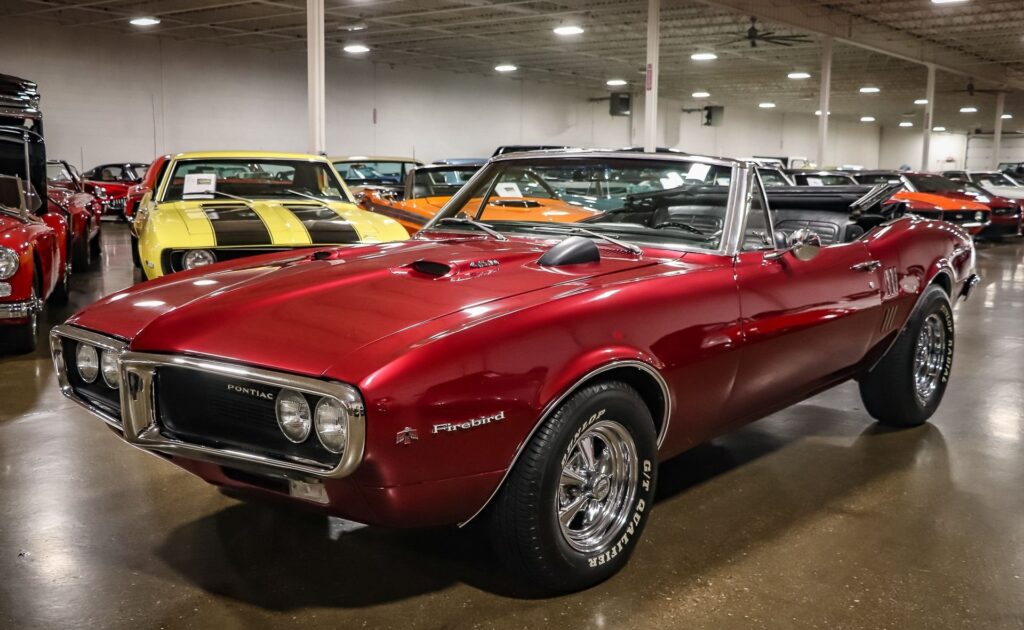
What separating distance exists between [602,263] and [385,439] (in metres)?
1.23

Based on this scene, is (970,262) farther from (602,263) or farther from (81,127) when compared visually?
(81,127)

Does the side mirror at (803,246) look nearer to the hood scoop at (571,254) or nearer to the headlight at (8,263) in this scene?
the hood scoop at (571,254)

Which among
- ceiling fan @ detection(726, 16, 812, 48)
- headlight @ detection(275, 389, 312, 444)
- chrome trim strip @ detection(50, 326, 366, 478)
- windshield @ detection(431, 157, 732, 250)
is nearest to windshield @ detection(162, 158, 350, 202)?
windshield @ detection(431, 157, 732, 250)

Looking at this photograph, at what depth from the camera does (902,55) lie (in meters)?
21.0

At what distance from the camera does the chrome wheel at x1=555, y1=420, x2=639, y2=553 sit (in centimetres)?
272

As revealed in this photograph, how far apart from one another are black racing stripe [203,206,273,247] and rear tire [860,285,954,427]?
12.3ft

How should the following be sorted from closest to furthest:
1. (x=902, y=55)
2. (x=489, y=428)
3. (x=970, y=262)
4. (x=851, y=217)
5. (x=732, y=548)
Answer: (x=489, y=428) < (x=732, y=548) < (x=851, y=217) < (x=970, y=262) < (x=902, y=55)

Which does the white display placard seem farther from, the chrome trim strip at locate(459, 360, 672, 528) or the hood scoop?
the chrome trim strip at locate(459, 360, 672, 528)

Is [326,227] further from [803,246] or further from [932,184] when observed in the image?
[932,184]

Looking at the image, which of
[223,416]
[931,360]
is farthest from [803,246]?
[223,416]

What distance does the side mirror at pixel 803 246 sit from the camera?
11.5 feet

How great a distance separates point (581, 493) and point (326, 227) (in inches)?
153

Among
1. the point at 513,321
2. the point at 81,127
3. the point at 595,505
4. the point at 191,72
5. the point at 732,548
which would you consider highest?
the point at 191,72

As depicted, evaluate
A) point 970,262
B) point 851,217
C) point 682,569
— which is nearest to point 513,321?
point 682,569
